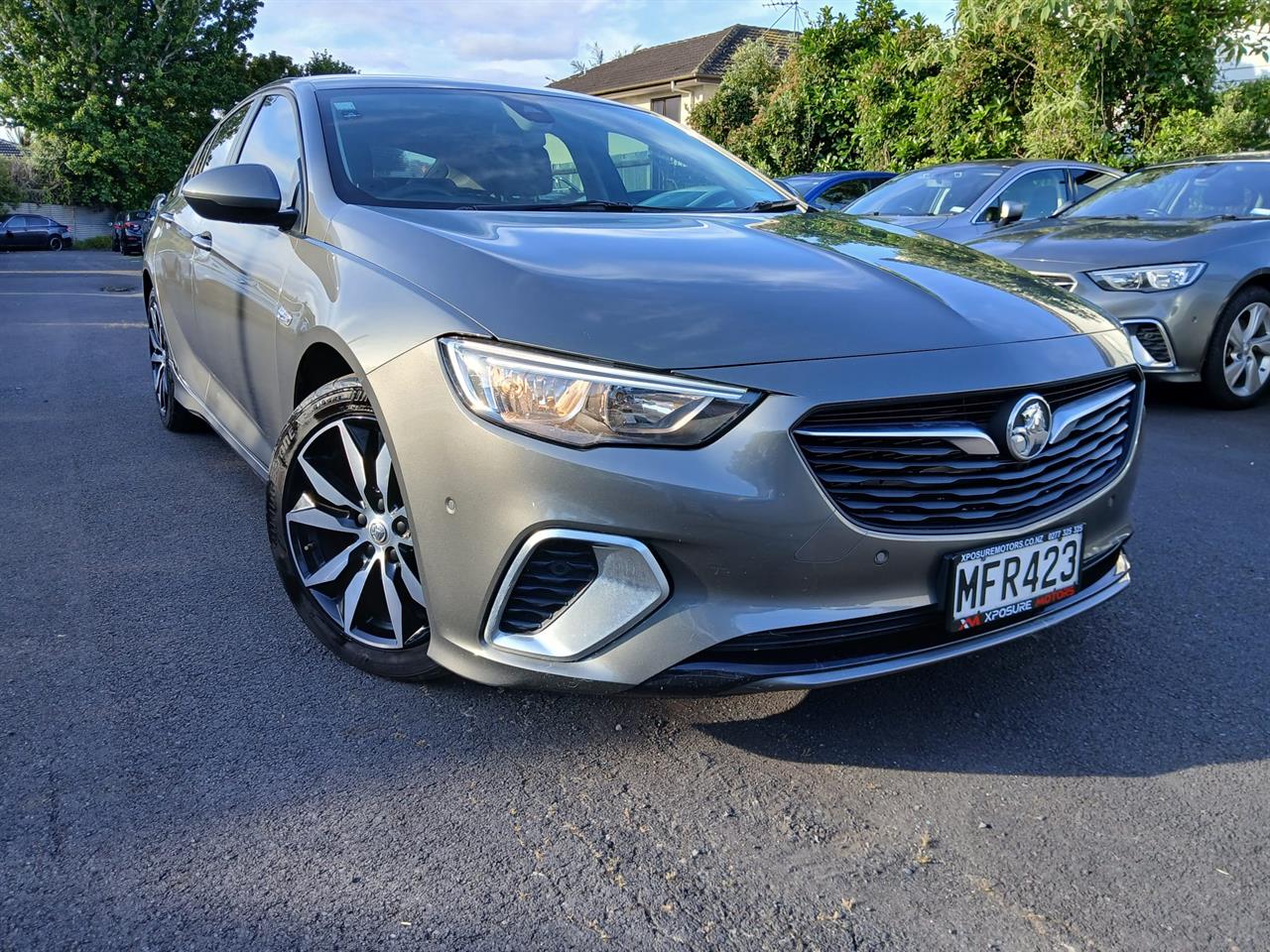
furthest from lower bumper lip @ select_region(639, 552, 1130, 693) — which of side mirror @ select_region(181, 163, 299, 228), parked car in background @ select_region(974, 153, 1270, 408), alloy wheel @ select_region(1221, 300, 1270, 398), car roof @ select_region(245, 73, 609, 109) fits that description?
alloy wheel @ select_region(1221, 300, 1270, 398)

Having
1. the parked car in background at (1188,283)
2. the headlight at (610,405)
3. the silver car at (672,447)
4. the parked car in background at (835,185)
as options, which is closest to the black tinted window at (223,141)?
the silver car at (672,447)

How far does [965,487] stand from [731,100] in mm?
23657

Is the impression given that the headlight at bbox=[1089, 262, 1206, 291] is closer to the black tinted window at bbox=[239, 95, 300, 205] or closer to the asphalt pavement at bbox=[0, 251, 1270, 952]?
the asphalt pavement at bbox=[0, 251, 1270, 952]

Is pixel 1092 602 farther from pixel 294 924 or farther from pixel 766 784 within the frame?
pixel 294 924

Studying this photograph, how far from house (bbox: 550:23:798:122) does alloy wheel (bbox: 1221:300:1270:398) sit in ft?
92.0

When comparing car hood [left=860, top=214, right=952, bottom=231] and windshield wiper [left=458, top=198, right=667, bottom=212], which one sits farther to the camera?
car hood [left=860, top=214, right=952, bottom=231]

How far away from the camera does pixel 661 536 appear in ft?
6.85

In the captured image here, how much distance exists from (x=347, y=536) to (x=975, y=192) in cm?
699

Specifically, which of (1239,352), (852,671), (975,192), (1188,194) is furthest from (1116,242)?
(852,671)

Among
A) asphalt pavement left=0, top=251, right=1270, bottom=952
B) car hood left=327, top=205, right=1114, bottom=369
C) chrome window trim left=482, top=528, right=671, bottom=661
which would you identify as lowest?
asphalt pavement left=0, top=251, right=1270, bottom=952

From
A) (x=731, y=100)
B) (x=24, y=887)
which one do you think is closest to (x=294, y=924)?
(x=24, y=887)

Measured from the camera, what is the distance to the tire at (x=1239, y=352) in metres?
5.89

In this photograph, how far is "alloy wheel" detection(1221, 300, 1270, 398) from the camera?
5.96 metres

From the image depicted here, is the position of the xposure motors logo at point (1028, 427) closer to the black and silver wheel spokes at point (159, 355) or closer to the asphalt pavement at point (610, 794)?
the asphalt pavement at point (610, 794)
